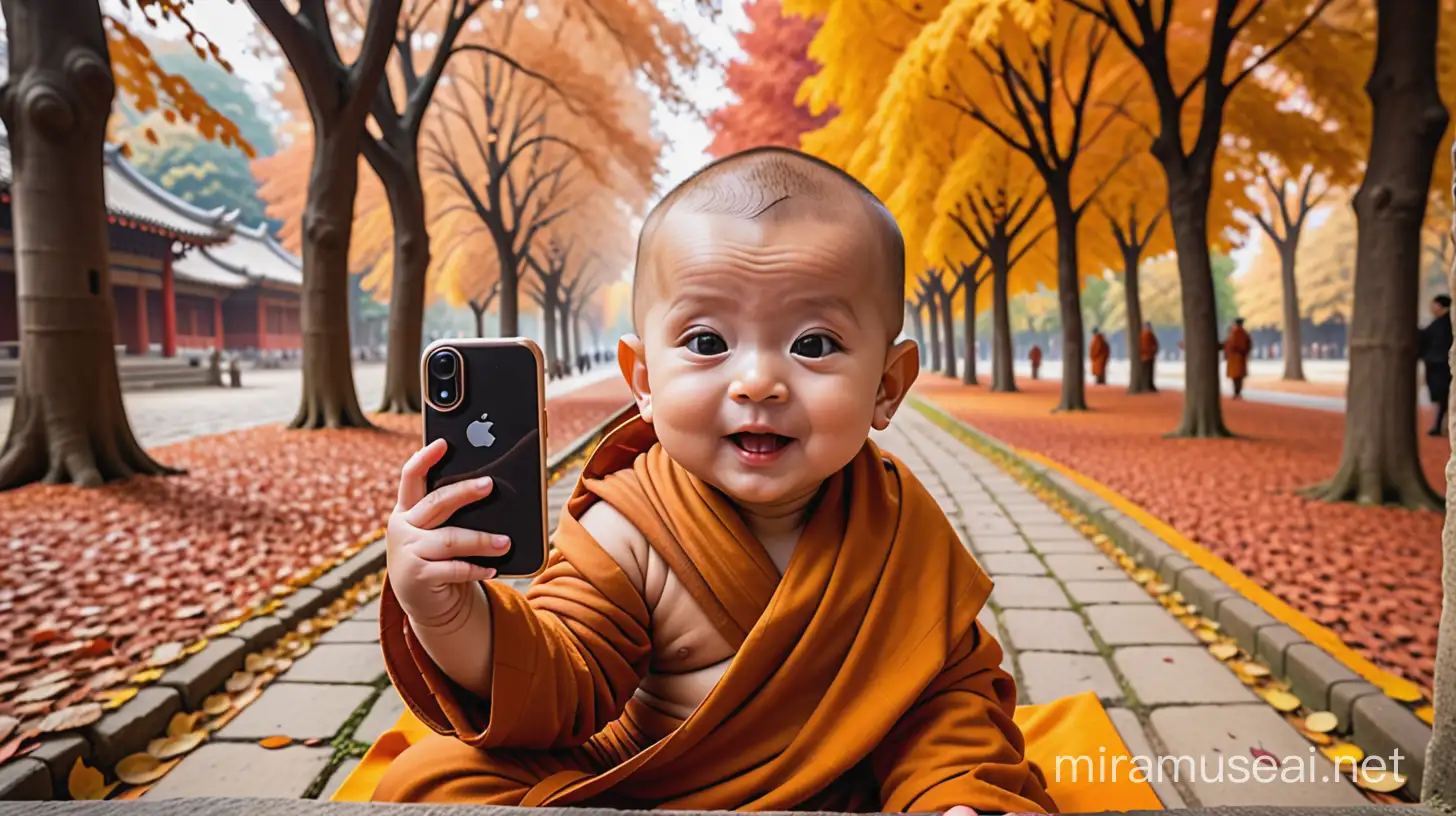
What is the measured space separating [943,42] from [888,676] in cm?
711

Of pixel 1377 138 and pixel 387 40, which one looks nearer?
pixel 1377 138

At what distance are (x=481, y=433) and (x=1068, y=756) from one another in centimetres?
154

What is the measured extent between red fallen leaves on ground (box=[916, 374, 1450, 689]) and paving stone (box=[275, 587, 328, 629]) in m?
4.25

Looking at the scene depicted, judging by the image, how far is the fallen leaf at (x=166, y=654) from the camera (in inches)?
105

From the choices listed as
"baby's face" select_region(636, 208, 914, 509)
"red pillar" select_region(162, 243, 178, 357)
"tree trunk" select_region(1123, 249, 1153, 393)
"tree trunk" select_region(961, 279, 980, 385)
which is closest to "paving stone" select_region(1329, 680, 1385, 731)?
"baby's face" select_region(636, 208, 914, 509)

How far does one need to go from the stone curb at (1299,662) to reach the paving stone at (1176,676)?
18 centimetres

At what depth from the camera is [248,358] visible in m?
31.0

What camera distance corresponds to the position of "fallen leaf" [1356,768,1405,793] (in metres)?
2.09

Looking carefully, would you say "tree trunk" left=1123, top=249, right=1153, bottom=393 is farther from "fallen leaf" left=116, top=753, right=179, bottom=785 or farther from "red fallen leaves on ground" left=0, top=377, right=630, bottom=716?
"fallen leaf" left=116, top=753, right=179, bottom=785

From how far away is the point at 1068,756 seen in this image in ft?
5.70

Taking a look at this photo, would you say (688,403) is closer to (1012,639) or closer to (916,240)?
(1012,639)

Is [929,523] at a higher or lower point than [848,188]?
lower

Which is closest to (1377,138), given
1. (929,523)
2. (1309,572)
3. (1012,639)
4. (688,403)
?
(1309,572)

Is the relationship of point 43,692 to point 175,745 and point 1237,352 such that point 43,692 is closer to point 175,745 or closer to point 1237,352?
point 175,745
